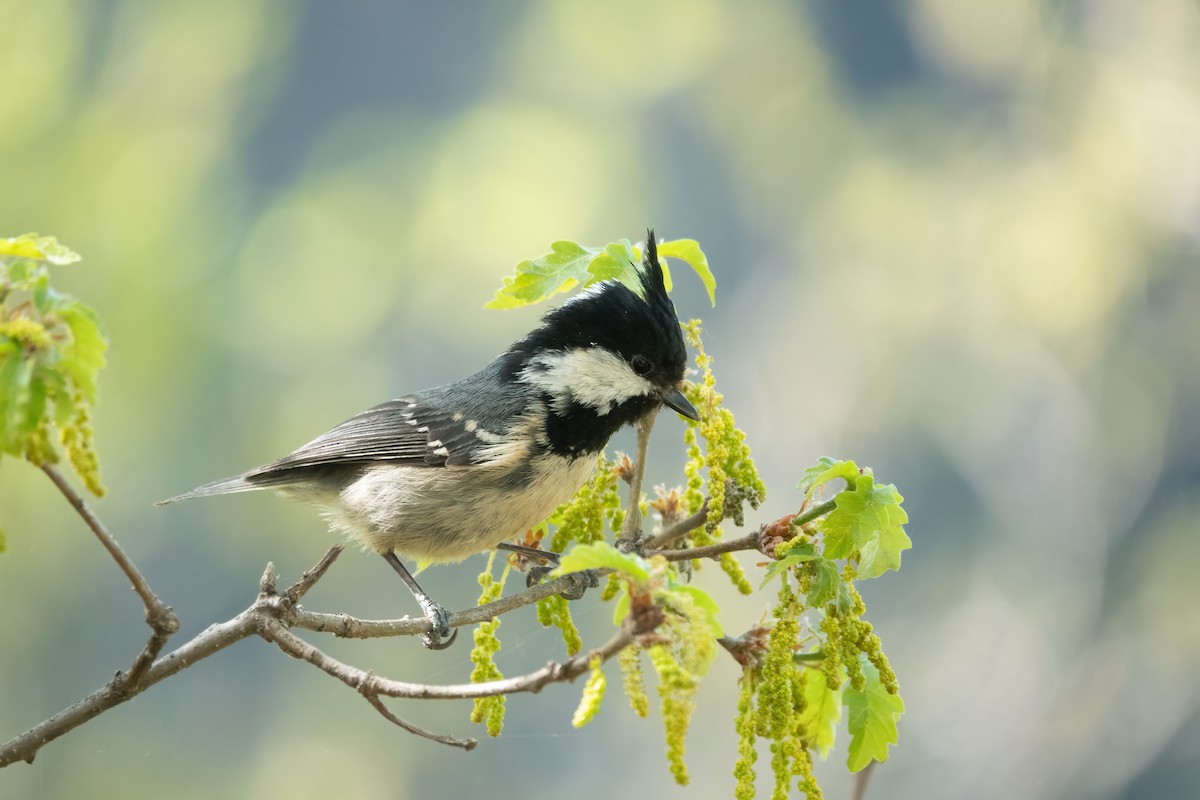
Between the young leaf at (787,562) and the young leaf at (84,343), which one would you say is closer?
the young leaf at (84,343)

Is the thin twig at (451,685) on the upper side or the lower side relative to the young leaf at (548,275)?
lower

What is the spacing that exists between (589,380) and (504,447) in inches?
5.4

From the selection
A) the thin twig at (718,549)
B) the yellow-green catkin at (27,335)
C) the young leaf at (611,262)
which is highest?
the young leaf at (611,262)

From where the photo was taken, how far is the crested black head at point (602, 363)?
1.26 metres

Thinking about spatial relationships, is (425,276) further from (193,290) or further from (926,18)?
(926,18)

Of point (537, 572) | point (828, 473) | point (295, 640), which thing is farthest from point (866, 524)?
point (537, 572)

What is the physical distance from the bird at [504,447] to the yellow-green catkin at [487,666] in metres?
0.16

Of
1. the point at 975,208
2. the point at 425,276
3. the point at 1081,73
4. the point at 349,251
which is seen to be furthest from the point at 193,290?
the point at 1081,73

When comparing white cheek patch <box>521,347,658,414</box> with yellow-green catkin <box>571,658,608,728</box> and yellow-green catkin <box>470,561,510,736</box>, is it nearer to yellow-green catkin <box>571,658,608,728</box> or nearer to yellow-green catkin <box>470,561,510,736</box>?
yellow-green catkin <box>470,561,510,736</box>

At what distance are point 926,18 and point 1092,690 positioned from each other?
6.59 ft

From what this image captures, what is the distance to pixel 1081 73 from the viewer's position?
3.17m

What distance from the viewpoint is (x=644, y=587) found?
0.71 meters

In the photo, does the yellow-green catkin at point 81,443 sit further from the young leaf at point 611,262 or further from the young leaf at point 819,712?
the young leaf at point 819,712

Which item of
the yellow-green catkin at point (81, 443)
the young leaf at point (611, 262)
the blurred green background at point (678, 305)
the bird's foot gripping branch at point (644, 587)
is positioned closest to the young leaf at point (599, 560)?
the bird's foot gripping branch at point (644, 587)
